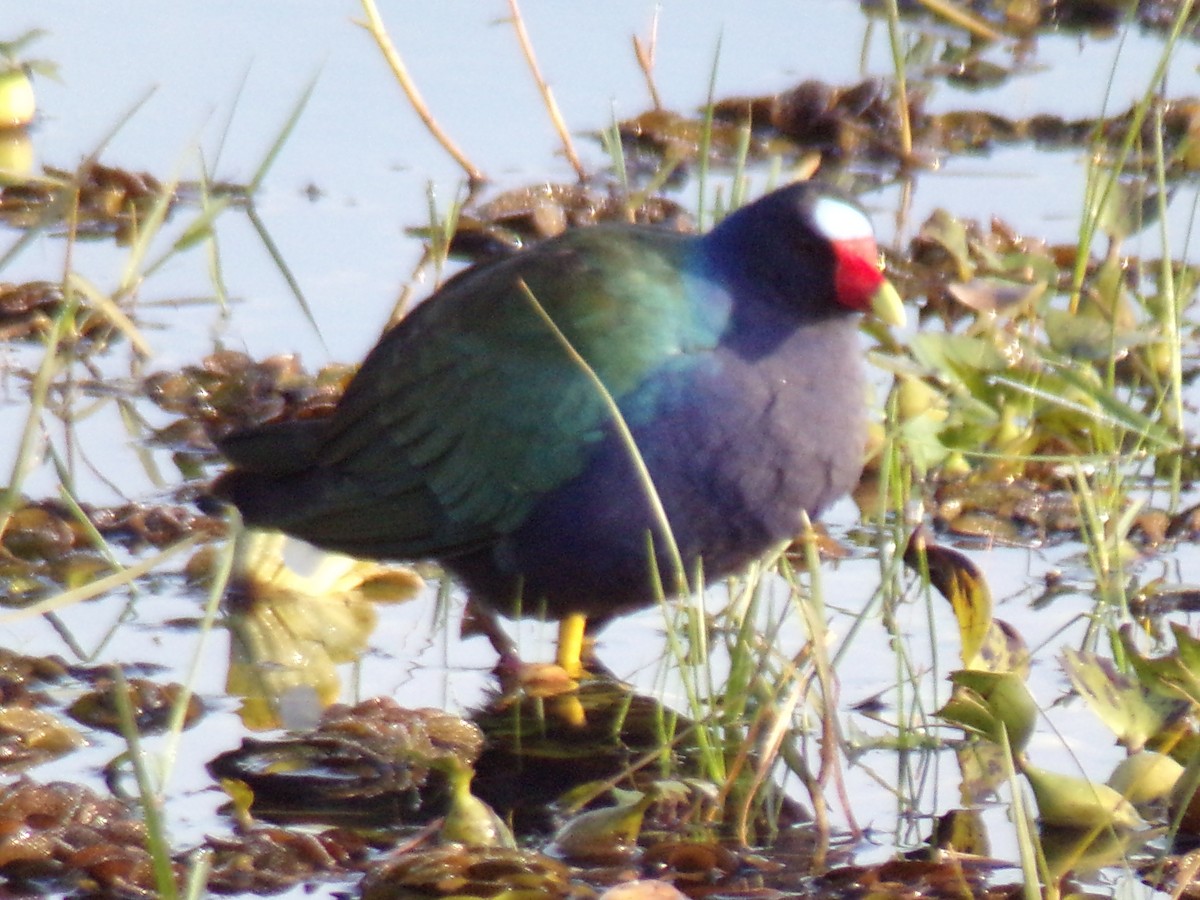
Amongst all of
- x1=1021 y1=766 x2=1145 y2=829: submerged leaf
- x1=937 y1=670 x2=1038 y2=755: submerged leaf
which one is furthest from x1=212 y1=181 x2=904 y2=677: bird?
x1=1021 y1=766 x2=1145 y2=829: submerged leaf

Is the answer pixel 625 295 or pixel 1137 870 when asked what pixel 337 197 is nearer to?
A: pixel 625 295

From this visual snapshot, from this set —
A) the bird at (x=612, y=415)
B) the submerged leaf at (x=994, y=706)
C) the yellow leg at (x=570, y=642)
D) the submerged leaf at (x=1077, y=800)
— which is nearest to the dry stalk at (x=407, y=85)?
the bird at (x=612, y=415)

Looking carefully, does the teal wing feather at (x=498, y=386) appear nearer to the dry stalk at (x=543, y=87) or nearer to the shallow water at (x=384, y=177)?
the shallow water at (x=384, y=177)

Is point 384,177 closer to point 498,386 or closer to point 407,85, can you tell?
point 407,85

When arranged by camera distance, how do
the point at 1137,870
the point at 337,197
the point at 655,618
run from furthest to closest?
the point at 337,197 → the point at 655,618 → the point at 1137,870

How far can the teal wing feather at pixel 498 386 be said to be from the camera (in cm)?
332

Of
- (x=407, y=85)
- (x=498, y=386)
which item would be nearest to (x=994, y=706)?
(x=498, y=386)

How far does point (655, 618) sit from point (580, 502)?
1.51 ft

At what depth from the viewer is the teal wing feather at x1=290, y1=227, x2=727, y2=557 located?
332cm

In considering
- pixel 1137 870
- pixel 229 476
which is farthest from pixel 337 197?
pixel 1137 870

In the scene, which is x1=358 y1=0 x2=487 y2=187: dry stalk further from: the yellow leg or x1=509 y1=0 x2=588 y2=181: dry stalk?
the yellow leg

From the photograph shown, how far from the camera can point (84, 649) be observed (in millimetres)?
3426

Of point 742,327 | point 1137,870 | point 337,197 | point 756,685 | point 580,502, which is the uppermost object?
point 337,197

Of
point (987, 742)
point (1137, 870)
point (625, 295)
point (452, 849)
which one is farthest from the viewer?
point (625, 295)
